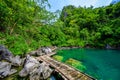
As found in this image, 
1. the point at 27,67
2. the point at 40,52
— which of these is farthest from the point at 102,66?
the point at 27,67

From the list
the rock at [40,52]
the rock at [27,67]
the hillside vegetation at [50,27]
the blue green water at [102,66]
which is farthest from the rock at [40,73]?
the rock at [40,52]

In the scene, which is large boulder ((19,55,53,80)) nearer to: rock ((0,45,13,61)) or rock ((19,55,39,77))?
rock ((19,55,39,77))

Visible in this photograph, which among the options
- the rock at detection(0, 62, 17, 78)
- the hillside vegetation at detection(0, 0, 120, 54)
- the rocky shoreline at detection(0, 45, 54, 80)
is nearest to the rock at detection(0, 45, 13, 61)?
the rocky shoreline at detection(0, 45, 54, 80)

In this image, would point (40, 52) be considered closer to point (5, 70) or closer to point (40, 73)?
point (40, 73)

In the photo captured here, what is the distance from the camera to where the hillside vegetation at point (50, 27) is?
19.3 meters

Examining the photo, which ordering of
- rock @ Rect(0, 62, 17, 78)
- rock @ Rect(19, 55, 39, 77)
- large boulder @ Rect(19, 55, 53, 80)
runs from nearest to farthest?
rock @ Rect(0, 62, 17, 78)
rock @ Rect(19, 55, 39, 77)
large boulder @ Rect(19, 55, 53, 80)

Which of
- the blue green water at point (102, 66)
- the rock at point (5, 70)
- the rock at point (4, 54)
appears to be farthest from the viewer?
the blue green water at point (102, 66)

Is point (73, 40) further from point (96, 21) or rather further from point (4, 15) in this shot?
point (4, 15)

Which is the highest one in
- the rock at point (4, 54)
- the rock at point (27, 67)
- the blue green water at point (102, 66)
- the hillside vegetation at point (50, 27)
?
the hillside vegetation at point (50, 27)

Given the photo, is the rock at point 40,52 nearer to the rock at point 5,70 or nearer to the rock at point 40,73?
the rock at point 40,73

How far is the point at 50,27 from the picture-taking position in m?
34.1

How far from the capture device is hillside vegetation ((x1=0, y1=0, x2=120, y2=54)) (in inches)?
759

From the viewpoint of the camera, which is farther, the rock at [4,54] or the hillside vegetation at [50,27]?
the hillside vegetation at [50,27]

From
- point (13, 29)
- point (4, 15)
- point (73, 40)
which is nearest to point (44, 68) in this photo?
point (4, 15)
